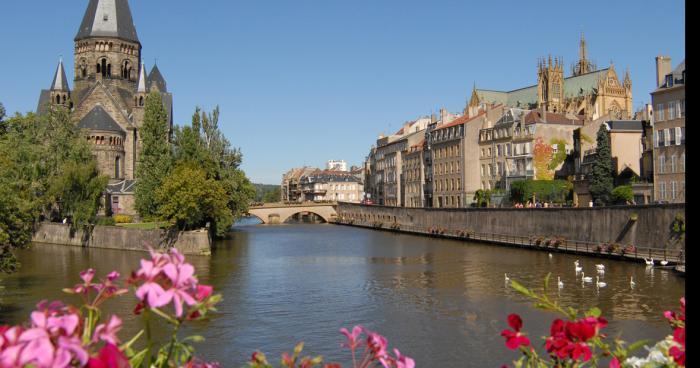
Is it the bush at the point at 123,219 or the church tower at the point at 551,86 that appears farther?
the church tower at the point at 551,86

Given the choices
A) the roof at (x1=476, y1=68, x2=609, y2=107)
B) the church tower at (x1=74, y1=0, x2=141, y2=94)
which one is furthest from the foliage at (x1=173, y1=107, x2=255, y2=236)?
the roof at (x1=476, y1=68, x2=609, y2=107)

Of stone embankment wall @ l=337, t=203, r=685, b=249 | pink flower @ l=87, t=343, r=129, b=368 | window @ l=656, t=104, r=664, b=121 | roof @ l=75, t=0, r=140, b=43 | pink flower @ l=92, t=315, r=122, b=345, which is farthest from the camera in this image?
roof @ l=75, t=0, r=140, b=43

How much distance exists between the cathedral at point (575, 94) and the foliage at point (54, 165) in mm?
61410

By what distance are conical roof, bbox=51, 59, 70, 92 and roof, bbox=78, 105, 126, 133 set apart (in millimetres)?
8197

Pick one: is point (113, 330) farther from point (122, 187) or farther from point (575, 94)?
point (575, 94)

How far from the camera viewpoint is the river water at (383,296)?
2181cm

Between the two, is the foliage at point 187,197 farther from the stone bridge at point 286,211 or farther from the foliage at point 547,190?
the stone bridge at point 286,211

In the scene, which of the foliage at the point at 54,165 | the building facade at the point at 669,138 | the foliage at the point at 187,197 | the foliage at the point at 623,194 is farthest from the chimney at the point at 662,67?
the foliage at the point at 54,165

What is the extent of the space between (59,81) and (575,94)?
80865 mm

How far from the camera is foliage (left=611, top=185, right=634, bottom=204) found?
176 feet

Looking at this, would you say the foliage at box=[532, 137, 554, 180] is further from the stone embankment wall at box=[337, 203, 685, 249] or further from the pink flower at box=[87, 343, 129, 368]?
the pink flower at box=[87, 343, 129, 368]

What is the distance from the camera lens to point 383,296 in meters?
31.4

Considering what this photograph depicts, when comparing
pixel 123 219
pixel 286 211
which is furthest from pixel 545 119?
pixel 123 219

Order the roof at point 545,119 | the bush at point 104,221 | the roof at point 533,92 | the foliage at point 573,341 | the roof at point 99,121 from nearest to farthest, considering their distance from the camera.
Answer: the foliage at point 573,341 → the bush at point 104,221 → the roof at point 545,119 → the roof at point 99,121 → the roof at point 533,92
